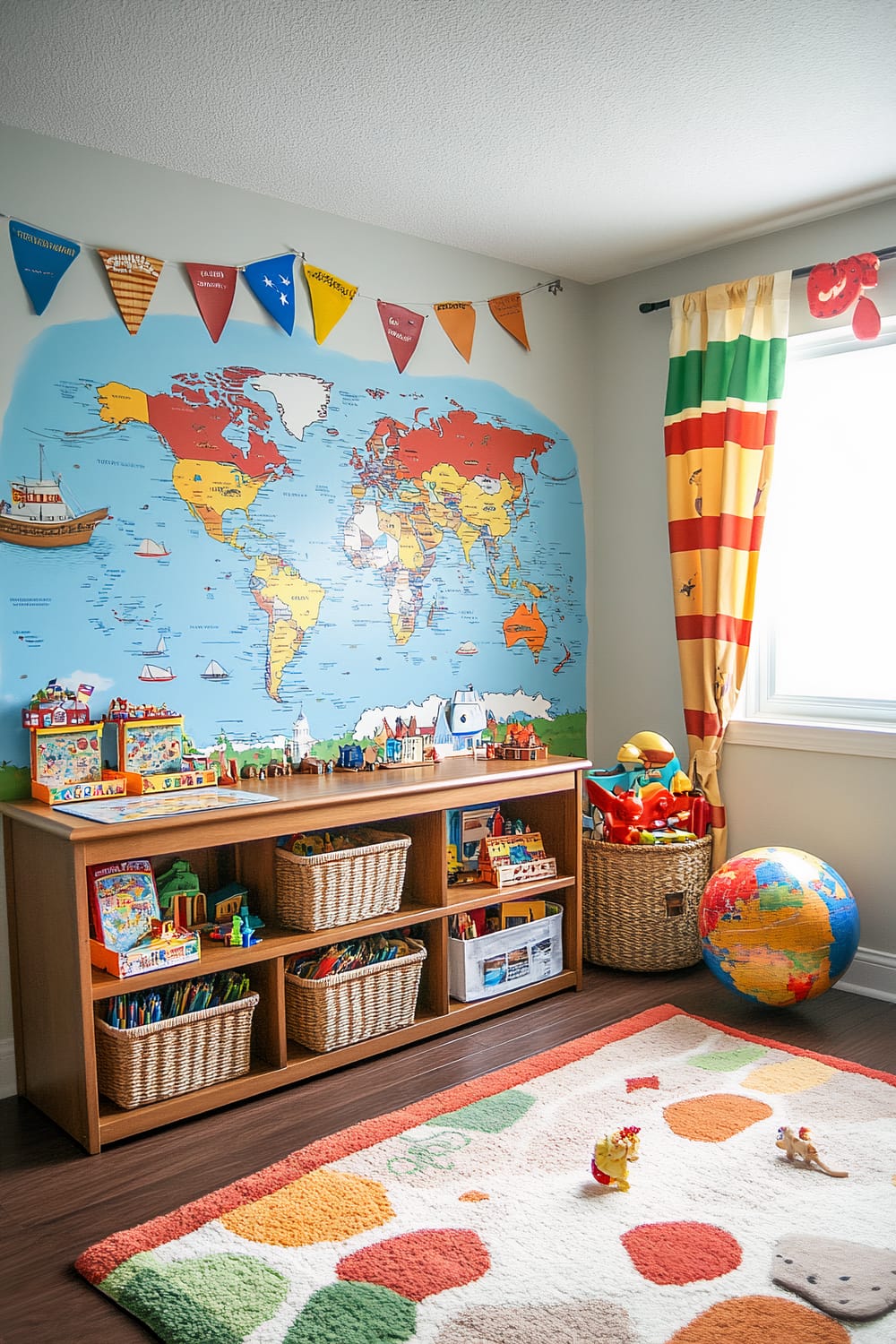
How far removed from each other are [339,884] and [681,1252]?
121 centimetres

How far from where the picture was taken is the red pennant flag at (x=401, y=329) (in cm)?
331

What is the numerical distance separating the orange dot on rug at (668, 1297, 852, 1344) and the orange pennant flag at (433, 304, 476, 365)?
9.39 ft

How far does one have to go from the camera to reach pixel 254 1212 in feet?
6.47

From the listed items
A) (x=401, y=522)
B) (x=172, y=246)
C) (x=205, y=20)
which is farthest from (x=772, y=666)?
(x=205, y=20)

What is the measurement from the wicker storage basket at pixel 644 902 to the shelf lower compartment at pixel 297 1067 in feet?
0.73

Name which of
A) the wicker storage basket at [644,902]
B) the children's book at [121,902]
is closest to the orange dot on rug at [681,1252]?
the children's book at [121,902]

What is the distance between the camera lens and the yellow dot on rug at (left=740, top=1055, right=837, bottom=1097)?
8.20 feet

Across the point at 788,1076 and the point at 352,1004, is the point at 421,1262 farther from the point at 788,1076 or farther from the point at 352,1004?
the point at 788,1076

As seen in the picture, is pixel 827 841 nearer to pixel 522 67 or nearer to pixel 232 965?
pixel 232 965

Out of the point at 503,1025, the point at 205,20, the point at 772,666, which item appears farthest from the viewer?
the point at 772,666

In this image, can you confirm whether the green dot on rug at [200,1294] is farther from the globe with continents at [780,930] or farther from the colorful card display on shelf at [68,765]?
the globe with continents at [780,930]

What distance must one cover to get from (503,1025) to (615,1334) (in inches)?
52.8

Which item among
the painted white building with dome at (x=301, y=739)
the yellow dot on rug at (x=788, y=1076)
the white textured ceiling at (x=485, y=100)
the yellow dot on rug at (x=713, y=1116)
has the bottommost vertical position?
the yellow dot on rug at (x=788, y=1076)

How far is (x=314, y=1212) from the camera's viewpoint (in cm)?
197
